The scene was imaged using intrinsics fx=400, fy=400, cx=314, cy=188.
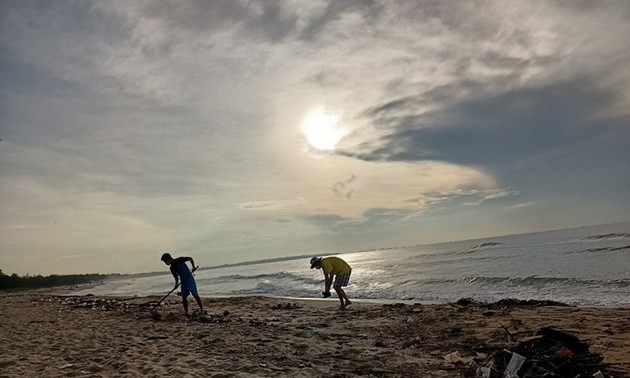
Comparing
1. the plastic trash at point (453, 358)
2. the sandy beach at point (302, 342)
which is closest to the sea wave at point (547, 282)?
the sandy beach at point (302, 342)

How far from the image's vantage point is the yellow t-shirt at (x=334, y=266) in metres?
11.6

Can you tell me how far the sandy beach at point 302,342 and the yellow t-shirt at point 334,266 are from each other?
1.27m

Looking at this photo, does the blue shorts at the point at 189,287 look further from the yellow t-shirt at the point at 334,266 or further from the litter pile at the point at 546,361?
the litter pile at the point at 546,361

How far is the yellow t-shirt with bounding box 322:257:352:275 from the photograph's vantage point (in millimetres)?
11578

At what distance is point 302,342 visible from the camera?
766cm

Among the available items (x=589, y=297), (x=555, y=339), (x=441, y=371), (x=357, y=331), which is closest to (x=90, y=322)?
(x=357, y=331)

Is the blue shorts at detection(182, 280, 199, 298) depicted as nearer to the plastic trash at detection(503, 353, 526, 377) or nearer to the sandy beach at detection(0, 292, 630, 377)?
the sandy beach at detection(0, 292, 630, 377)

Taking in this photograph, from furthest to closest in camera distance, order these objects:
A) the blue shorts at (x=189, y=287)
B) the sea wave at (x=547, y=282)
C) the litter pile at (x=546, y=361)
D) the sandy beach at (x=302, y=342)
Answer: the sea wave at (x=547, y=282) → the blue shorts at (x=189, y=287) → the sandy beach at (x=302, y=342) → the litter pile at (x=546, y=361)

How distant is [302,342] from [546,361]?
4358 mm

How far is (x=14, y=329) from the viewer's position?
33.3ft

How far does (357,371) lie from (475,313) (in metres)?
5.79

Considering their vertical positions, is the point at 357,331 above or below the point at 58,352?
below

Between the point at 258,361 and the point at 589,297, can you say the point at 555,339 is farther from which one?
the point at 589,297

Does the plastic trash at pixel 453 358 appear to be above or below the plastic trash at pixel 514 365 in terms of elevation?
below
